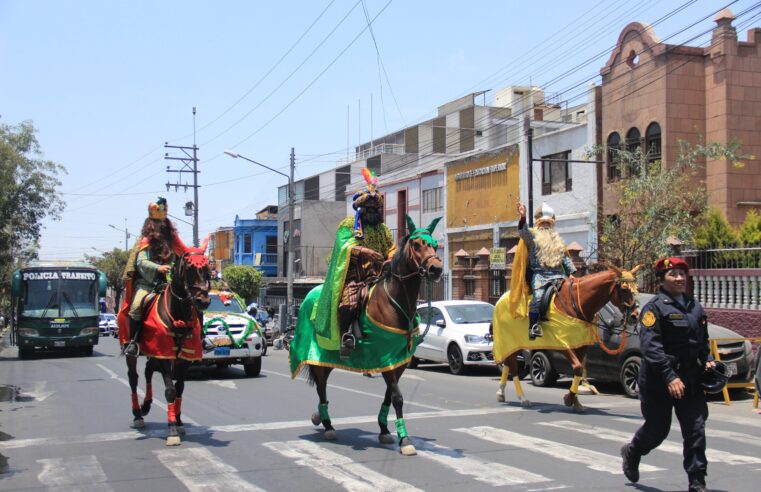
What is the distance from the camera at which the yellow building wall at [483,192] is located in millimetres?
32594

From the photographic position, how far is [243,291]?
188 ft

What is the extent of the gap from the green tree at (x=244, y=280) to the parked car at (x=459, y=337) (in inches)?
1511

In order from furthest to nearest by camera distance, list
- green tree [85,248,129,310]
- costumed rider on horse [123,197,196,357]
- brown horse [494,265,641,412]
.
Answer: green tree [85,248,129,310]
brown horse [494,265,641,412]
costumed rider on horse [123,197,196,357]

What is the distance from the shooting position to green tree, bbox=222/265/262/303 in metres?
56.9

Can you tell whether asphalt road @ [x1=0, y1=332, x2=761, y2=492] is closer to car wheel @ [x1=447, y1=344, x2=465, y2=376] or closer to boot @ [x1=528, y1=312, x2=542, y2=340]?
boot @ [x1=528, y1=312, x2=542, y2=340]

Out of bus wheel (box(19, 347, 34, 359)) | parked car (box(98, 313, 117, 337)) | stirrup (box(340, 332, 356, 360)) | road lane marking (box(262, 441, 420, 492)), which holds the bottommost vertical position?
parked car (box(98, 313, 117, 337))

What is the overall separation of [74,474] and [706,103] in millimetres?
22644

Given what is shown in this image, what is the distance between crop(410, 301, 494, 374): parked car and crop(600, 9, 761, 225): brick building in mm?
7599

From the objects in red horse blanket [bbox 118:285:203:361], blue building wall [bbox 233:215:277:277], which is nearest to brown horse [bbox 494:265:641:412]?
red horse blanket [bbox 118:285:203:361]

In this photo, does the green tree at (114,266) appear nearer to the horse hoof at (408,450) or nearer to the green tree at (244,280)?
the green tree at (244,280)

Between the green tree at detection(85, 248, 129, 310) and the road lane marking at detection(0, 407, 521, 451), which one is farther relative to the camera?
the green tree at detection(85, 248, 129, 310)

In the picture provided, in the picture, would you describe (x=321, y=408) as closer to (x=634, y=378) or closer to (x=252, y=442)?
(x=252, y=442)

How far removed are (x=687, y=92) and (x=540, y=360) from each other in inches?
518

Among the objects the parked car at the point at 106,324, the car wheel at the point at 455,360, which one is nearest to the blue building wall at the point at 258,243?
the parked car at the point at 106,324
